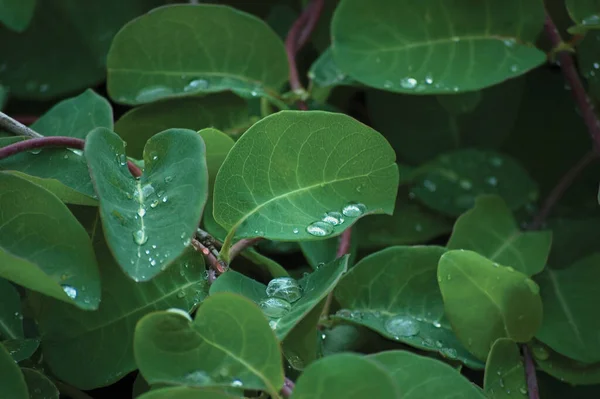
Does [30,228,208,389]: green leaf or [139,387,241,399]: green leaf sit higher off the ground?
[139,387,241,399]: green leaf

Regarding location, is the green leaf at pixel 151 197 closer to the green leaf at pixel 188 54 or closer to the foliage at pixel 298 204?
the foliage at pixel 298 204

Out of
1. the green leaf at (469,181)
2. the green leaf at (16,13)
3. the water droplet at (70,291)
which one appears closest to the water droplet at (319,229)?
the water droplet at (70,291)

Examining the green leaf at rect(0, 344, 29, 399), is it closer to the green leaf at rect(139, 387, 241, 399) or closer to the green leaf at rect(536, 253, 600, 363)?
the green leaf at rect(139, 387, 241, 399)

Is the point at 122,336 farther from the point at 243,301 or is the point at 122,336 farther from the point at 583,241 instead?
the point at 583,241

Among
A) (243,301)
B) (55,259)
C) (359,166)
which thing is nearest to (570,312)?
(359,166)

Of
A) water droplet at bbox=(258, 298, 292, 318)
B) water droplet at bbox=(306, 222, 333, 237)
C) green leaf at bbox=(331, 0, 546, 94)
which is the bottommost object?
water droplet at bbox=(258, 298, 292, 318)

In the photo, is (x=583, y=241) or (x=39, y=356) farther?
(x=583, y=241)

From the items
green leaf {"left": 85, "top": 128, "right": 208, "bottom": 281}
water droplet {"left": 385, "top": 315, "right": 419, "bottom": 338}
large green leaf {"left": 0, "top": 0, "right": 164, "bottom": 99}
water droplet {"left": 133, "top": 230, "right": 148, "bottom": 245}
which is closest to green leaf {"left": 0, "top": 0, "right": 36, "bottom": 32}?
large green leaf {"left": 0, "top": 0, "right": 164, "bottom": 99}
